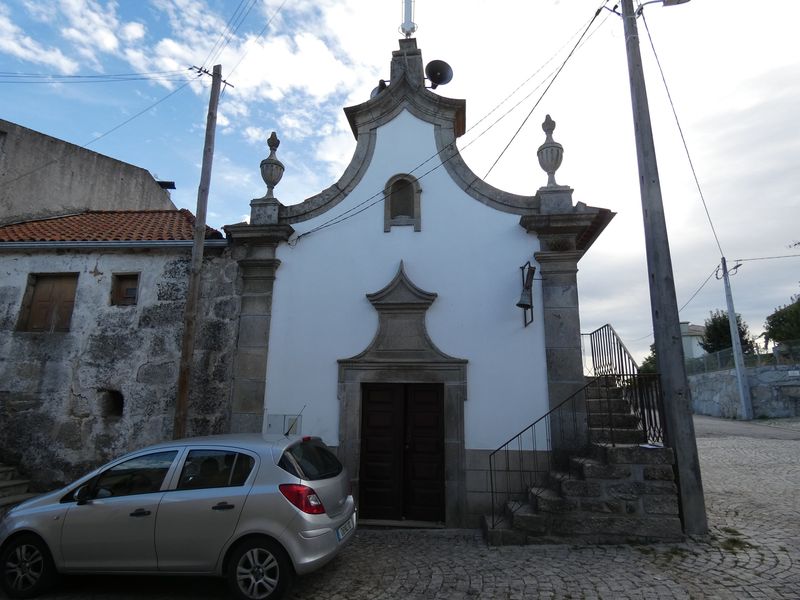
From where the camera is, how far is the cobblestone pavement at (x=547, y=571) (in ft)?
14.2

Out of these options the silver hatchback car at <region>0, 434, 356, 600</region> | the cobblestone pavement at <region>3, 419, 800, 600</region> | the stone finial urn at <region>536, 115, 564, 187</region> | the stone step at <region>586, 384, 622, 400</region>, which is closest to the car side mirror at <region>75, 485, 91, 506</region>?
the silver hatchback car at <region>0, 434, 356, 600</region>

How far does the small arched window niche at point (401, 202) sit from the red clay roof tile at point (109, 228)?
319 cm

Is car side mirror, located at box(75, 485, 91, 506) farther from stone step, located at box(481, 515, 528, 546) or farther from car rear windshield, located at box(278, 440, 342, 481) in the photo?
stone step, located at box(481, 515, 528, 546)

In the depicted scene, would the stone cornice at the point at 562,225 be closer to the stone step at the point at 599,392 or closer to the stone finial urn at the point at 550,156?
the stone finial urn at the point at 550,156

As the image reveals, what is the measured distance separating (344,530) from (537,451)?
3324mm

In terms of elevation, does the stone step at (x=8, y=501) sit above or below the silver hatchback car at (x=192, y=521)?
below

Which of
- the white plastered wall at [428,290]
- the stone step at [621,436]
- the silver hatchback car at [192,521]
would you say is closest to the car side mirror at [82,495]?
the silver hatchback car at [192,521]

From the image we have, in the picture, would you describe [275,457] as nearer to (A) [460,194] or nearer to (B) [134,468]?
(B) [134,468]

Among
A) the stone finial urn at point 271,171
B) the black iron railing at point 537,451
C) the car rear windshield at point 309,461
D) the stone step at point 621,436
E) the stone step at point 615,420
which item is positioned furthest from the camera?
the stone finial urn at point 271,171

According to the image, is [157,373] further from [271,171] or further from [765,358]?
[765,358]

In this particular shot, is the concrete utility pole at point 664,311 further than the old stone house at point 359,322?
No

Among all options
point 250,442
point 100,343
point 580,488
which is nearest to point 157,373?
point 100,343

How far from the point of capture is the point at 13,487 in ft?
24.6

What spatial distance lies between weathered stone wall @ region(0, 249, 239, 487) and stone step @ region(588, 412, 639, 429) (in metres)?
5.81
